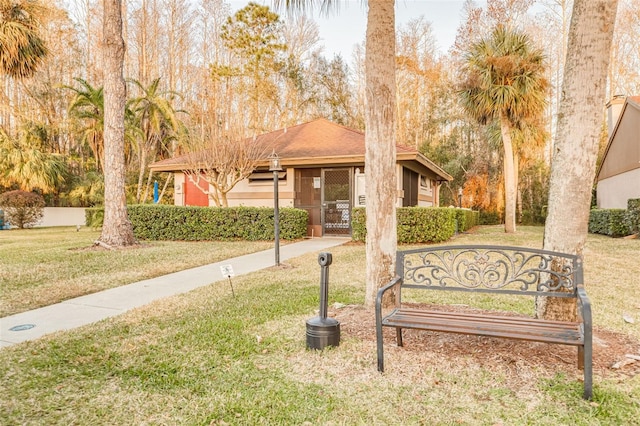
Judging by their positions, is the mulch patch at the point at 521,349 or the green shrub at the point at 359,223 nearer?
the mulch patch at the point at 521,349

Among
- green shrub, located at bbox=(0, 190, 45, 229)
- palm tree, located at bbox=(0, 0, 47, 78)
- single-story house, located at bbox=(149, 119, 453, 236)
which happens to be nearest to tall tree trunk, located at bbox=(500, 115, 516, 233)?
single-story house, located at bbox=(149, 119, 453, 236)

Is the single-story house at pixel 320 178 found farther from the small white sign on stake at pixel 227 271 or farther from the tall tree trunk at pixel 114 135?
the small white sign on stake at pixel 227 271

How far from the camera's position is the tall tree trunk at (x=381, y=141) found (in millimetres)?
4000

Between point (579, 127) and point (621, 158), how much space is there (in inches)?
656

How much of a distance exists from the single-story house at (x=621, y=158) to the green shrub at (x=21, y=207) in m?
24.2

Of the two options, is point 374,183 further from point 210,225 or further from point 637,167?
point 637,167

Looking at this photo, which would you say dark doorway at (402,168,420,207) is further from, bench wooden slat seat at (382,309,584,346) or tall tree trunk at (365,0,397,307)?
bench wooden slat seat at (382,309,584,346)

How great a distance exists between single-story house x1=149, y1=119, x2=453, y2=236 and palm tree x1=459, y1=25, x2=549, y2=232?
10.7ft

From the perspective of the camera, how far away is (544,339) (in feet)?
8.00

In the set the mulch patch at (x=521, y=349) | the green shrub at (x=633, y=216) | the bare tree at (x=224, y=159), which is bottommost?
the mulch patch at (x=521, y=349)

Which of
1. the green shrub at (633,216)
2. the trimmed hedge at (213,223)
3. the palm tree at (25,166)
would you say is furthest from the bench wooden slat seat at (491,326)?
the palm tree at (25,166)

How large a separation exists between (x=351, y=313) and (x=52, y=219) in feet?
68.8

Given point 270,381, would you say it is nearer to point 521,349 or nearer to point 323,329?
point 323,329

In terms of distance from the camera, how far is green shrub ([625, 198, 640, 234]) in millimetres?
12375
